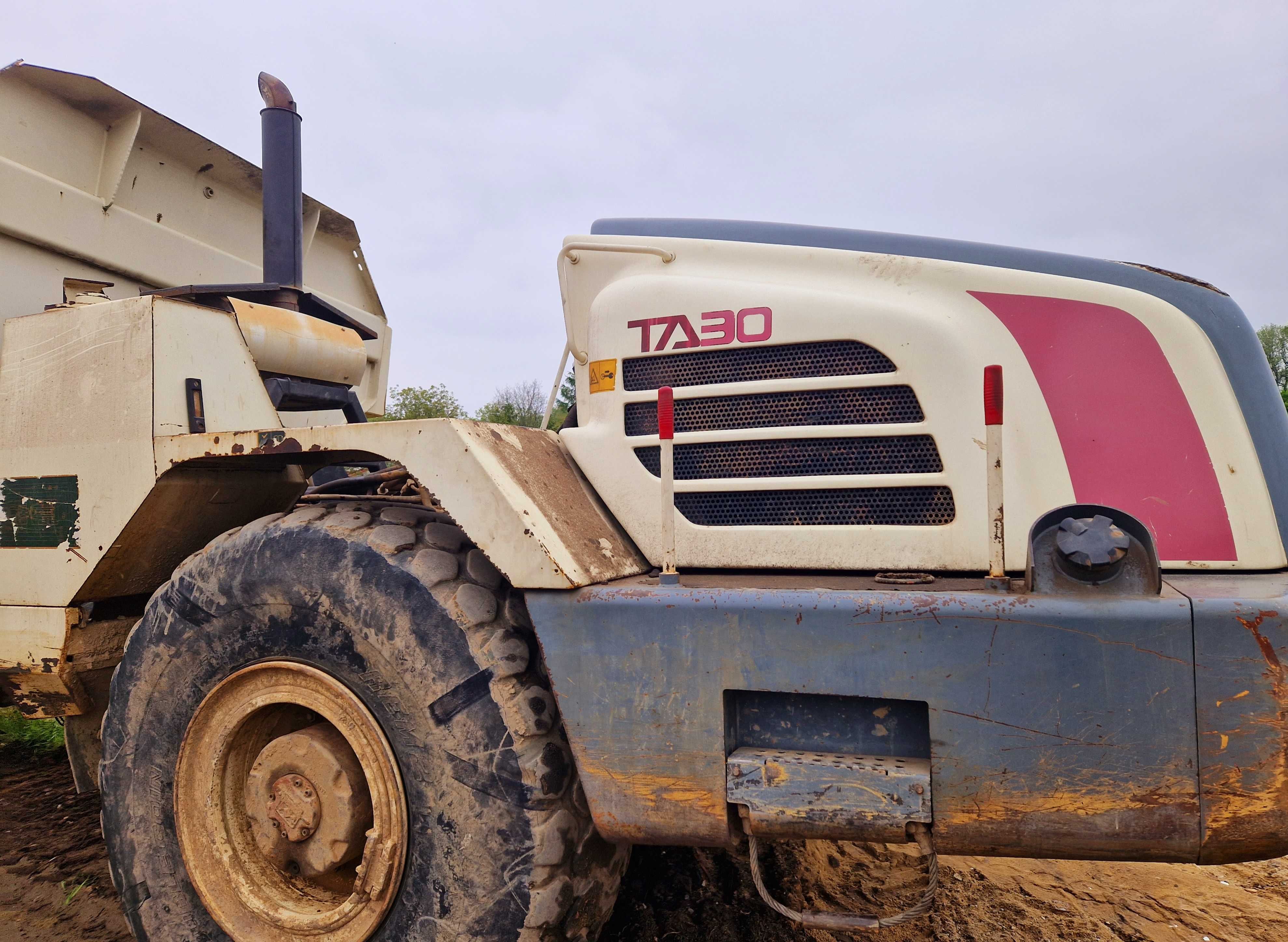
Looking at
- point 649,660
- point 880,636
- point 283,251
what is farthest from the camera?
point 283,251

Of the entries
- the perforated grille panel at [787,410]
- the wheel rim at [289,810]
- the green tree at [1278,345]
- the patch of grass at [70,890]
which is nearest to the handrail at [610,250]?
the perforated grille panel at [787,410]

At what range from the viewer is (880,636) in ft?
5.60

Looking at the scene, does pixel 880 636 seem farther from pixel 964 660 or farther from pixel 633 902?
pixel 633 902

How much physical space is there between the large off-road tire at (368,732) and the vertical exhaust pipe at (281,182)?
1.55m

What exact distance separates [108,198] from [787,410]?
3101 mm

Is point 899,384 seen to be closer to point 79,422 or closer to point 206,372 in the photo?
point 206,372

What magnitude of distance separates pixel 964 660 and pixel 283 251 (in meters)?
3.07

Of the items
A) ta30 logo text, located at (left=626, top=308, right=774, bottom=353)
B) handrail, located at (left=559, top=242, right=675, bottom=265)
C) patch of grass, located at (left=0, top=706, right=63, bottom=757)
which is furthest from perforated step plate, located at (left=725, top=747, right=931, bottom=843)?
patch of grass, located at (left=0, top=706, right=63, bottom=757)

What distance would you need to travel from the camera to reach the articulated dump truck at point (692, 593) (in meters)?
1.63

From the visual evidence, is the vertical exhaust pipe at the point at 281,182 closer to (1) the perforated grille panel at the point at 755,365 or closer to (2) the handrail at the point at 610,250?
(2) the handrail at the point at 610,250

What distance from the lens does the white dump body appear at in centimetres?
306

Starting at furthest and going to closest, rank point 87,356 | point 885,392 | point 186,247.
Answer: point 186,247 → point 87,356 → point 885,392

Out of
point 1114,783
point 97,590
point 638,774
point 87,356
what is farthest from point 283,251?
point 1114,783

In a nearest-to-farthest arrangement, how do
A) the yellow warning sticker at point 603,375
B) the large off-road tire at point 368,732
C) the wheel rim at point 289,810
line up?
A: the large off-road tire at point 368,732 → the wheel rim at point 289,810 → the yellow warning sticker at point 603,375
